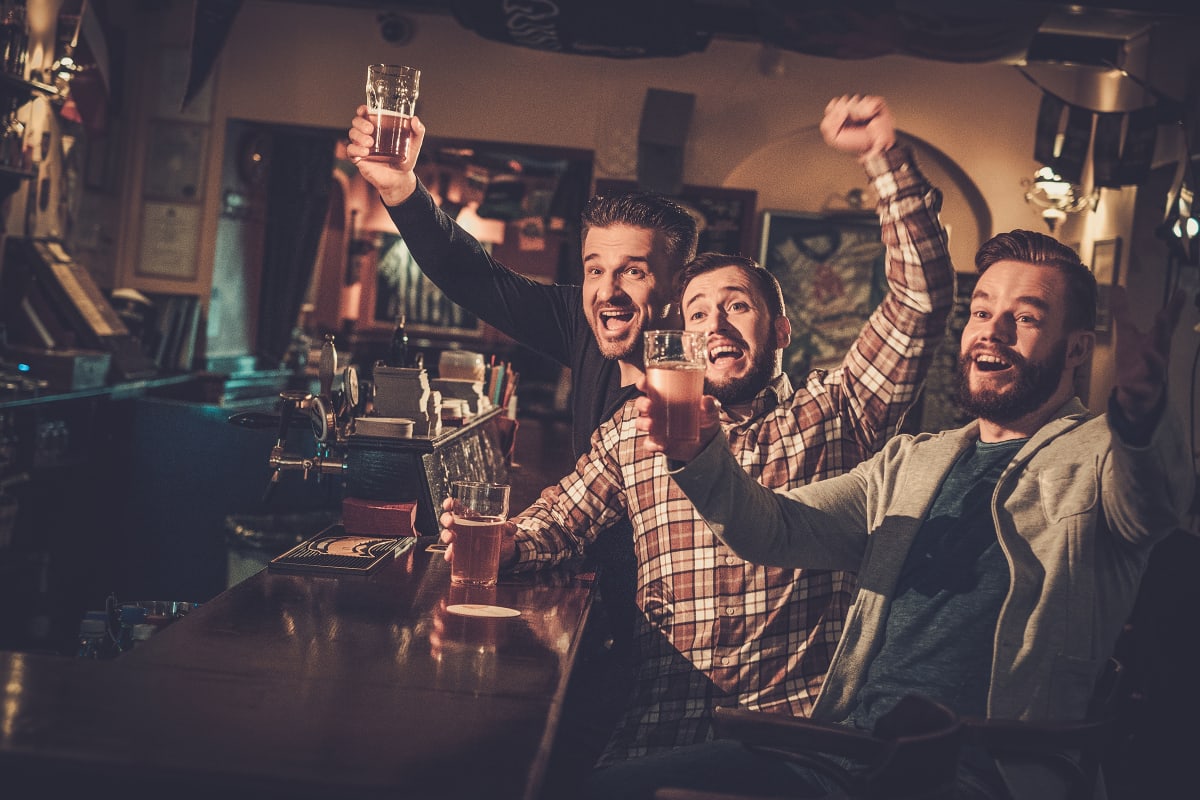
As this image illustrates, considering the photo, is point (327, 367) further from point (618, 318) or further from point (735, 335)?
point (735, 335)

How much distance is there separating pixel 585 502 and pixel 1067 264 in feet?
3.73

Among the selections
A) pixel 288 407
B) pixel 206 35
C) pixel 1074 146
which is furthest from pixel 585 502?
pixel 1074 146

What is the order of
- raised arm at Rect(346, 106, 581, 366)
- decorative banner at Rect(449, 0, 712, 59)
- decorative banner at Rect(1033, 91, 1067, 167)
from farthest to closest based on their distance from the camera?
1. decorative banner at Rect(1033, 91, 1067, 167)
2. decorative banner at Rect(449, 0, 712, 59)
3. raised arm at Rect(346, 106, 581, 366)

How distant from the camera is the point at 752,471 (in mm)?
2475

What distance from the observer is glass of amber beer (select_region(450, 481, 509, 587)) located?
2.29 metres

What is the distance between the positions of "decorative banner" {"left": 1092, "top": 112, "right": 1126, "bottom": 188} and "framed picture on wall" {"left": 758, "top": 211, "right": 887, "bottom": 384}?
172cm

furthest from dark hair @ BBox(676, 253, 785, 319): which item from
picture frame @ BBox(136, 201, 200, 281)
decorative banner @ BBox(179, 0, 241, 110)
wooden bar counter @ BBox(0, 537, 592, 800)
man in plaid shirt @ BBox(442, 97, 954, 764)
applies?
picture frame @ BBox(136, 201, 200, 281)

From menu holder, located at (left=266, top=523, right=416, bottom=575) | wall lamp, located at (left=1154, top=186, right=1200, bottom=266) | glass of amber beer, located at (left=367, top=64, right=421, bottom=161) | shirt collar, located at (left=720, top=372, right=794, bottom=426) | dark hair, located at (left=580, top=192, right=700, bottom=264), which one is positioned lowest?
menu holder, located at (left=266, top=523, right=416, bottom=575)

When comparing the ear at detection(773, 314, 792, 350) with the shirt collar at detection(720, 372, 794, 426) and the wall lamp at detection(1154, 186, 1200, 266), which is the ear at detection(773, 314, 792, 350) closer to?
the shirt collar at detection(720, 372, 794, 426)

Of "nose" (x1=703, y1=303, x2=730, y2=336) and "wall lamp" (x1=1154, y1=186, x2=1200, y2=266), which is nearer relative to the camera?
"nose" (x1=703, y1=303, x2=730, y2=336)

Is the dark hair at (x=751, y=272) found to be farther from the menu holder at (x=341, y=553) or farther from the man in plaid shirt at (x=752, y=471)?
the menu holder at (x=341, y=553)

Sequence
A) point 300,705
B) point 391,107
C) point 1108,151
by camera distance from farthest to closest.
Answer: point 1108,151
point 391,107
point 300,705

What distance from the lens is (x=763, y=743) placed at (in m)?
1.71

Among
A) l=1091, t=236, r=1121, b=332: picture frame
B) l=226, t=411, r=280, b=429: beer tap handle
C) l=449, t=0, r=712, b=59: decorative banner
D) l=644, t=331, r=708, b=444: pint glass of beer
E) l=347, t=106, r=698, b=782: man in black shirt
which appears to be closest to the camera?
l=644, t=331, r=708, b=444: pint glass of beer
